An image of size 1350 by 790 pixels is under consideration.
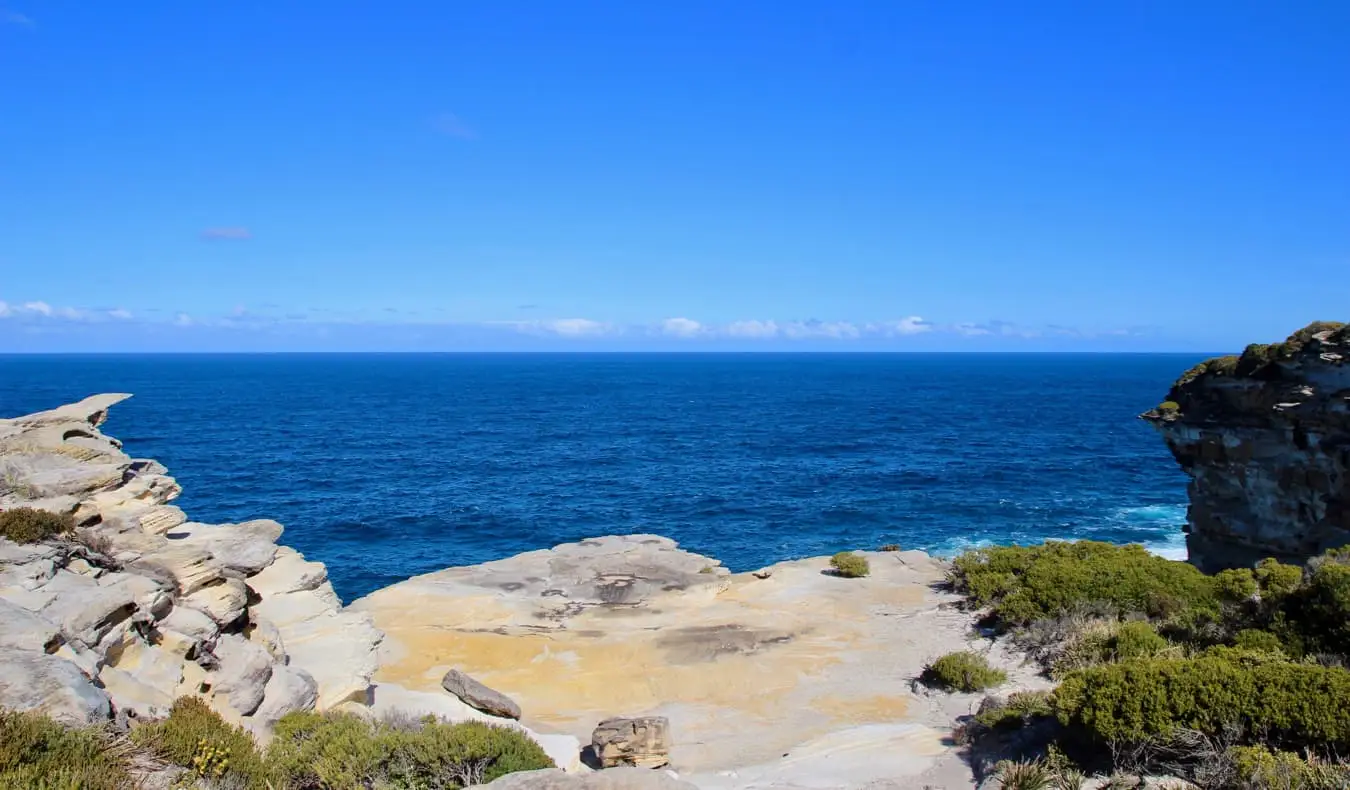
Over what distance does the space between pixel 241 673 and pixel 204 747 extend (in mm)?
4267

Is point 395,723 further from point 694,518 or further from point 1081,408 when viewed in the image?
point 1081,408

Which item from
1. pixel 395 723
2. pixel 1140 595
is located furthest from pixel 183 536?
pixel 1140 595

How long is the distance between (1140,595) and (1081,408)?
10851 centimetres

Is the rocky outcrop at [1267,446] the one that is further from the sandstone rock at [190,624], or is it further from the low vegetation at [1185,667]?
the sandstone rock at [190,624]

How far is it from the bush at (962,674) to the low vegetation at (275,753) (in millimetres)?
11155

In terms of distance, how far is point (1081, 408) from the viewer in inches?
4739

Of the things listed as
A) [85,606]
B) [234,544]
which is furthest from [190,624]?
[234,544]

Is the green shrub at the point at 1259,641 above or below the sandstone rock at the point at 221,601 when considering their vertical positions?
below

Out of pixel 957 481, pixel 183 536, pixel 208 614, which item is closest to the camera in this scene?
pixel 208 614

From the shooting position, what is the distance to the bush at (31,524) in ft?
46.7

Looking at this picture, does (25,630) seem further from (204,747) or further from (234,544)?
(234,544)

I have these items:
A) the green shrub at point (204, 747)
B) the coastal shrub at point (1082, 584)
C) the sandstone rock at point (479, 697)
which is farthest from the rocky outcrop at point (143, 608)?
the coastal shrub at point (1082, 584)

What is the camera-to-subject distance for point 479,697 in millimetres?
18516

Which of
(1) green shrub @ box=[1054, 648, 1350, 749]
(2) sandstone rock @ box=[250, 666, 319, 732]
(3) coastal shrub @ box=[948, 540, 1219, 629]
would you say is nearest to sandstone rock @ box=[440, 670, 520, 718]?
(2) sandstone rock @ box=[250, 666, 319, 732]
